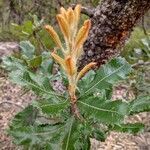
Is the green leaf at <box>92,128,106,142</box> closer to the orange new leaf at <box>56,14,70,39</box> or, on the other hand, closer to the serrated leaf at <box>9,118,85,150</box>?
the serrated leaf at <box>9,118,85,150</box>

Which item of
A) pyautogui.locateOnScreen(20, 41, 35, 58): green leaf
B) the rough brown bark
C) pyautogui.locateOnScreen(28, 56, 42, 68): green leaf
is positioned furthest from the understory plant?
the rough brown bark

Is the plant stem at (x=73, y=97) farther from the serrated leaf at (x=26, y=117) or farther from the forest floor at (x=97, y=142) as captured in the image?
the forest floor at (x=97, y=142)

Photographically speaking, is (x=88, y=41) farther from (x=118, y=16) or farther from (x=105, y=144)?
(x=105, y=144)

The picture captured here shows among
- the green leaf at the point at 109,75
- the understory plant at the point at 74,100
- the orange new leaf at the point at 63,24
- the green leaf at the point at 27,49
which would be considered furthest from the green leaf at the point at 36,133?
the green leaf at the point at 27,49

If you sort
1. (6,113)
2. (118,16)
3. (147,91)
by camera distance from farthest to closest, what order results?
(6,113), (147,91), (118,16)

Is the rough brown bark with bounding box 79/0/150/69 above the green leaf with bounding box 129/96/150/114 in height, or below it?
A: above

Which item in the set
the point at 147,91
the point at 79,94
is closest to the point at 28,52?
the point at 79,94
